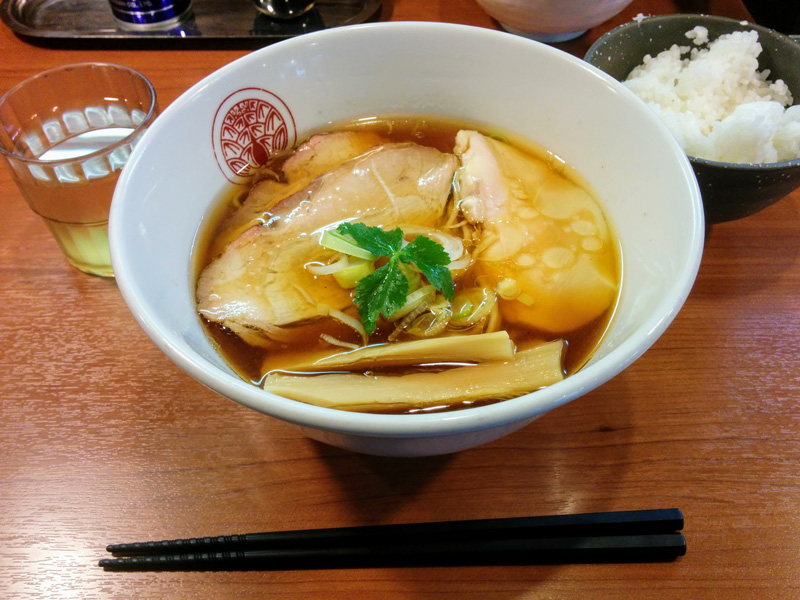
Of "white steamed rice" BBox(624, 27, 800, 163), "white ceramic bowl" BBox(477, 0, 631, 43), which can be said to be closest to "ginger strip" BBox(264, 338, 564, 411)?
"white steamed rice" BBox(624, 27, 800, 163)

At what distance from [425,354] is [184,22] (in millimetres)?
1623

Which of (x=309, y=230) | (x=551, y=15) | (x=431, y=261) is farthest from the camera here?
(x=551, y=15)

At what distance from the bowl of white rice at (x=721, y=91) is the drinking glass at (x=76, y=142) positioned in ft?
3.76

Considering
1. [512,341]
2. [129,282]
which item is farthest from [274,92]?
[512,341]

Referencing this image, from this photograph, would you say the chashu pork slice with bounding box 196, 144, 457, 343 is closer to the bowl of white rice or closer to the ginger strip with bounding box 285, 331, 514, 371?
the ginger strip with bounding box 285, 331, 514, 371

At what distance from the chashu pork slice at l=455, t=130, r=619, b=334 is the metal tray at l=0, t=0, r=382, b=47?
1020mm

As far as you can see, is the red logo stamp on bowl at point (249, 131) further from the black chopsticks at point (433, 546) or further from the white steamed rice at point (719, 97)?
the white steamed rice at point (719, 97)

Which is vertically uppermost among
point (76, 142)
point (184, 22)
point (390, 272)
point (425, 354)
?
point (184, 22)

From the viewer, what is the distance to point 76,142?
4.86 ft

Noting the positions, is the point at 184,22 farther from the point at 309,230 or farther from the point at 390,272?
the point at 390,272

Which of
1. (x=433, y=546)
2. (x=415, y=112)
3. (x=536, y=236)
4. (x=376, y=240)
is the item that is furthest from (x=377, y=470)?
(x=415, y=112)

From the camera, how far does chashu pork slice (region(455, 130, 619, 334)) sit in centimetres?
109

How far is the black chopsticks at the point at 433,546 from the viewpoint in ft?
2.91

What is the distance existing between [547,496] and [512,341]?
27cm
